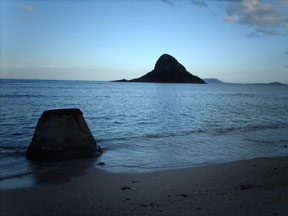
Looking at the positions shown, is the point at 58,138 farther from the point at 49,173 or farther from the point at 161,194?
the point at 161,194

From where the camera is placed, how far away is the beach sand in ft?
14.5

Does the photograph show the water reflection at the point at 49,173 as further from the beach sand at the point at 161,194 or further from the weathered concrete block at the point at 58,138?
the weathered concrete block at the point at 58,138

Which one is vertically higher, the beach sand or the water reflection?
the beach sand

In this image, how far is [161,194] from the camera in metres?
5.29

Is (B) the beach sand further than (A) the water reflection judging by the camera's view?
No

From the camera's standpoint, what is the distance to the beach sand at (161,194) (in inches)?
174

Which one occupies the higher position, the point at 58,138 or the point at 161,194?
the point at 58,138

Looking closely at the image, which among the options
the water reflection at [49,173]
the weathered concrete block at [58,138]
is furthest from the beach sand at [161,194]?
the weathered concrete block at [58,138]

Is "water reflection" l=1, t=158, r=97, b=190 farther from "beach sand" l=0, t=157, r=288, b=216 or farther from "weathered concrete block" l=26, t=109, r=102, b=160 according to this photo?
"weathered concrete block" l=26, t=109, r=102, b=160

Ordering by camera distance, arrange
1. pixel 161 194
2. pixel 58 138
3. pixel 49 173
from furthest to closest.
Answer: pixel 58 138, pixel 49 173, pixel 161 194

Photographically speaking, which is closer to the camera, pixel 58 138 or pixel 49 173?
pixel 49 173

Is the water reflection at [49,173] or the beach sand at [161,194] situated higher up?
the beach sand at [161,194]

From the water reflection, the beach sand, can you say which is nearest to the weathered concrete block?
the water reflection

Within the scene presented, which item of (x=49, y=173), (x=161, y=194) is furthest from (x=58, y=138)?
(x=161, y=194)
